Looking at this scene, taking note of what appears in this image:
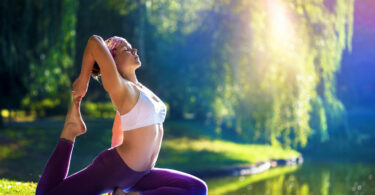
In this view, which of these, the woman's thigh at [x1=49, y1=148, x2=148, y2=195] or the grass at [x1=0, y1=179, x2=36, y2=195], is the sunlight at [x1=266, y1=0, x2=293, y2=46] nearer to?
the grass at [x1=0, y1=179, x2=36, y2=195]

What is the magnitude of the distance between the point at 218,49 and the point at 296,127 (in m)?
4.54

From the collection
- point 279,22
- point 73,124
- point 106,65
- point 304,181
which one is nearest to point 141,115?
point 106,65

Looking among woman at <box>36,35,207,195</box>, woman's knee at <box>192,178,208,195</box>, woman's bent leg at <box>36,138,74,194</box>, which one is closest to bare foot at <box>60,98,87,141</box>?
woman at <box>36,35,207,195</box>

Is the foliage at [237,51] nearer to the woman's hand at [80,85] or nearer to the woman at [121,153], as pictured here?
the woman at [121,153]

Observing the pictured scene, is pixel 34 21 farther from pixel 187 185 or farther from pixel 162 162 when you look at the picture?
pixel 187 185

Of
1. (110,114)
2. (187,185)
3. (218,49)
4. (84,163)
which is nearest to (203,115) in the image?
(110,114)

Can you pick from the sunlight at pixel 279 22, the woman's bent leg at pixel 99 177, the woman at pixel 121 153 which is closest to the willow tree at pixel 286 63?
the sunlight at pixel 279 22

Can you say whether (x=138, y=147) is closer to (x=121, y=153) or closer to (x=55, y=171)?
(x=121, y=153)

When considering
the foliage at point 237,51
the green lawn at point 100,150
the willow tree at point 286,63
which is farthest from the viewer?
the green lawn at point 100,150

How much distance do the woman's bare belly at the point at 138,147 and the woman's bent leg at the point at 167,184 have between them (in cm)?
14

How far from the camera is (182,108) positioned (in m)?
27.3

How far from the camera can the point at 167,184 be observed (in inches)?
137

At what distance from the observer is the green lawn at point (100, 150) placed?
15.0 meters

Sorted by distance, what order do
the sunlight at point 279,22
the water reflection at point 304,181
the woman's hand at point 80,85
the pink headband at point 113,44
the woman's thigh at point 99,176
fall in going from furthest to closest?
the sunlight at point 279,22 < the water reflection at point 304,181 < the pink headband at point 113,44 < the woman's hand at point 80,85 < the woman's thigh at point 99,176
